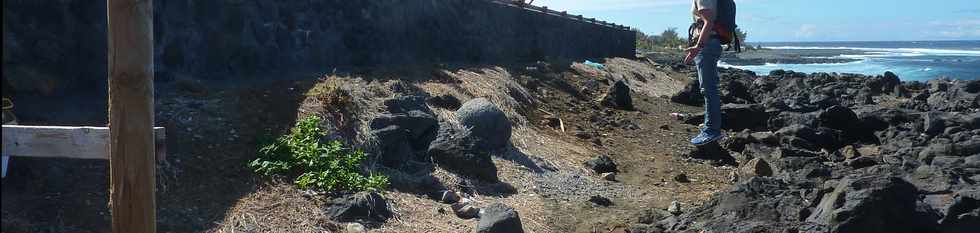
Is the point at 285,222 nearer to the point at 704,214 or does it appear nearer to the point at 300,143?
the point at 300,143

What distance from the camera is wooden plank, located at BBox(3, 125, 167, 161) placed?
331 cm

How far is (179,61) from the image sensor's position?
8.48 metres

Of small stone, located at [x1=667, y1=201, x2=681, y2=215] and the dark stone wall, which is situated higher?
the dark stone wall

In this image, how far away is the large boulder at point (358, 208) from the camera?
608cm

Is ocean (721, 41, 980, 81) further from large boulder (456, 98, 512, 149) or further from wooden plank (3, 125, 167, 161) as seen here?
wooden plank (3, 125, 167, 161)

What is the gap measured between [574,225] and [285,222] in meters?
2.06

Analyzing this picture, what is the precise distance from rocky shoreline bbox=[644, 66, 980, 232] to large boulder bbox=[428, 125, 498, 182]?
157cm

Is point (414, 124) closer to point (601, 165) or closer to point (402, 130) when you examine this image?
point (402, 130)

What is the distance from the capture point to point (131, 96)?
3219 millimetres

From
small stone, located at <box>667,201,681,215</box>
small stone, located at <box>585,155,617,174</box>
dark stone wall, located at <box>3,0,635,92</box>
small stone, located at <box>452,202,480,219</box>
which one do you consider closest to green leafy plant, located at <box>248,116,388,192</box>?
small stone, located at <box>452,202,480,219</box>

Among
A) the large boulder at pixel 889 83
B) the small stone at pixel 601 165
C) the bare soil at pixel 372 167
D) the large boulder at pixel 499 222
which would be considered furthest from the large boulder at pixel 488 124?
the large boulder at pixel 889 83

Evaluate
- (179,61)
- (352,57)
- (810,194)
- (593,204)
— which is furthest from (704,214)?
(352,57)

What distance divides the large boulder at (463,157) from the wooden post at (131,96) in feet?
14.7

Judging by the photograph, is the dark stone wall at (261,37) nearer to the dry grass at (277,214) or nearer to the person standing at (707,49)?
the dry grass at (277,214)
